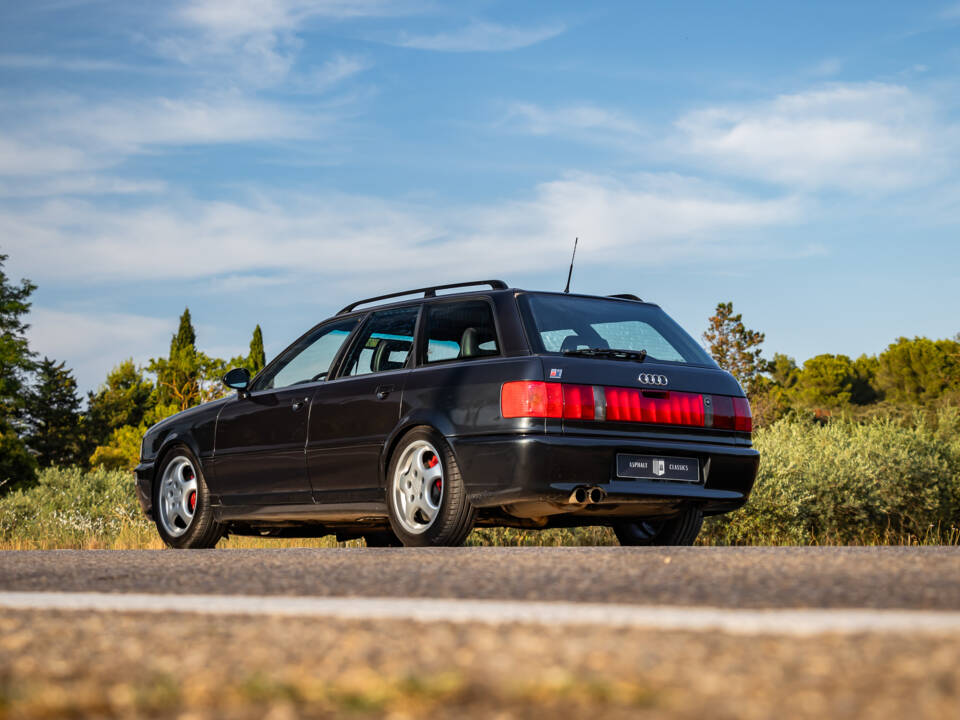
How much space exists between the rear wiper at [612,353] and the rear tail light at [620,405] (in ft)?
0.81

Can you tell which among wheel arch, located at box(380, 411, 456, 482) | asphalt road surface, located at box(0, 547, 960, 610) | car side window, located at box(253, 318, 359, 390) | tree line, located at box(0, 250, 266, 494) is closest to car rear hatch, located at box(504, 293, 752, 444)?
wheel arch, located at box(380, 411, 456, 482)

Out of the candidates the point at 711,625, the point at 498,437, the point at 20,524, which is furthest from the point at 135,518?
the point at 711,625

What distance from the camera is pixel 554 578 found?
488cm

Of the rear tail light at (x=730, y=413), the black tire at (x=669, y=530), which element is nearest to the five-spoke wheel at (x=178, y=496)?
the black tire at (x=669, y=530)

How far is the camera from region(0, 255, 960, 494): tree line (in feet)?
126

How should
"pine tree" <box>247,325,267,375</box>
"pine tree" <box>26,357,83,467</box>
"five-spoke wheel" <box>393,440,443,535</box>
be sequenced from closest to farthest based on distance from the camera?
"five-spoke wheel" <box>393,440,443,535</box> → "pine tree" <box>247,325,267,375</box> → "pine tree" <box>26,357,83,467</box>

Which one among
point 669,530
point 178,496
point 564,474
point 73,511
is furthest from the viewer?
point 73,511

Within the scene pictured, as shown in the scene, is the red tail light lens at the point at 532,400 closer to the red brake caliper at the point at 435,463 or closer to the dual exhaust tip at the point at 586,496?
the dual exhaust tip at the point at 586,496

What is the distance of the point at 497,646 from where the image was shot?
3031mm

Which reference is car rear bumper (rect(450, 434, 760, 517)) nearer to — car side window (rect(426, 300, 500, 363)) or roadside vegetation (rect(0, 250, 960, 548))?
car side window (rect(426, 300, 500, 363))

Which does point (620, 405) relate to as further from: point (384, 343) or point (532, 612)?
point (532, 612)

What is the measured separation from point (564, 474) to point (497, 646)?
4349mm

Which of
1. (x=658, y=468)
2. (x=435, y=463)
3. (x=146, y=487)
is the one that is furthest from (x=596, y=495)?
(x=146, y=487)

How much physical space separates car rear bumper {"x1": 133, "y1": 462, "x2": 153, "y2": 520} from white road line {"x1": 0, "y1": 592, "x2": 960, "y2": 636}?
19.1 ft
